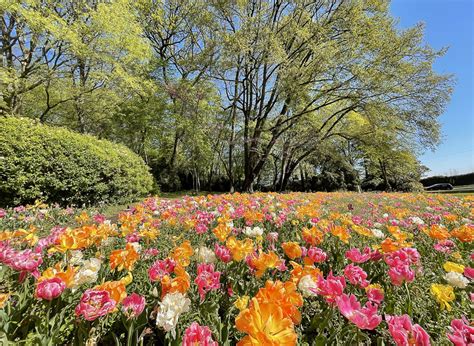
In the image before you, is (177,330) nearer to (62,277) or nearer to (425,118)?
(62,277)

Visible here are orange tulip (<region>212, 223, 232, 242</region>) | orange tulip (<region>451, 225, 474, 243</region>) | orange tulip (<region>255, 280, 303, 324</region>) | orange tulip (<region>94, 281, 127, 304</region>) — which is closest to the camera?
orange tulip (<region>255, 280, 303, 324</region>)

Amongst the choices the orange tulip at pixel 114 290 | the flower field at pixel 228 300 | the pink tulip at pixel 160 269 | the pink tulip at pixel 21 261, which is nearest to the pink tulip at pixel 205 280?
the flower field at pixel 228 300

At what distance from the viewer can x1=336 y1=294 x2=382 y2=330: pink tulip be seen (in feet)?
3.19

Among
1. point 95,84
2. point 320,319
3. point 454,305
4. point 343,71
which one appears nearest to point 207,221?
point 320,319

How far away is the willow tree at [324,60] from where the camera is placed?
13297mm

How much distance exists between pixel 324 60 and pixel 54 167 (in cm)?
1294

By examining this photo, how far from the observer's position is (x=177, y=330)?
3.91 ft

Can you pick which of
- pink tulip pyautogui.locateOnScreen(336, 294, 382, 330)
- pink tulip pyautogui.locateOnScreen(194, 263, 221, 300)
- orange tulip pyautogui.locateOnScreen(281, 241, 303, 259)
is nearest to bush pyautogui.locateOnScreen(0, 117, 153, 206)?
pink tulip pyautogui.locateOnScreen(194, 263, 221, 300)

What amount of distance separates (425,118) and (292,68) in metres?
7.62

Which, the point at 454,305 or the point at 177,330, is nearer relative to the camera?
the point at 177,330

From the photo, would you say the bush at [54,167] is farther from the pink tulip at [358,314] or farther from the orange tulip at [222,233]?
Answer: the pink tulip at [358,314]

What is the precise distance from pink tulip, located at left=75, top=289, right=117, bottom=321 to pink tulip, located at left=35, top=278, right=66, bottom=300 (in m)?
0.18

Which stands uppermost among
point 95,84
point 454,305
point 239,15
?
point 239,15

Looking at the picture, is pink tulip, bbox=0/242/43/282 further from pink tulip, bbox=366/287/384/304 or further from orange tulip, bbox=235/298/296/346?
pink tulip, bbox=366/287/384/304
